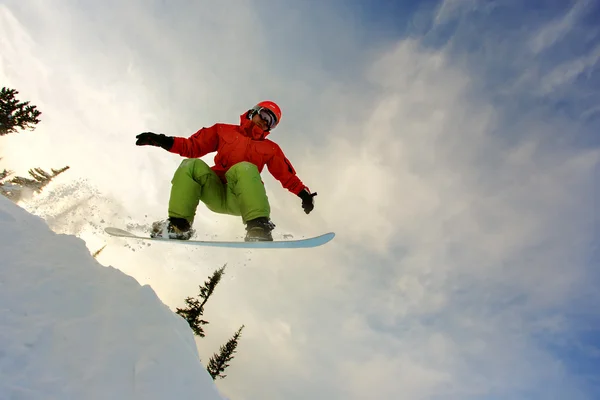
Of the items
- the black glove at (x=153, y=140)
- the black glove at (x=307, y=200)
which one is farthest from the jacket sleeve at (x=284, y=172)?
the black glove at (x=153, y=140)

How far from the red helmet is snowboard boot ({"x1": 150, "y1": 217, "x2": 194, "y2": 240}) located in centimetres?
243

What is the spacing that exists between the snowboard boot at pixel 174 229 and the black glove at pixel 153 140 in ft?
4.13

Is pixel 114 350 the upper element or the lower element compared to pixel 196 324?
lower

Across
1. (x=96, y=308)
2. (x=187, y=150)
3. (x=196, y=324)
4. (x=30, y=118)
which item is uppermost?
(x=30, y=118)

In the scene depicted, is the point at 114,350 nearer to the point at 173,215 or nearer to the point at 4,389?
the point at 4,389

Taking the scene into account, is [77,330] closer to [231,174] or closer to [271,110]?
[231,174]

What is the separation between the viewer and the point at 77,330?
232cm

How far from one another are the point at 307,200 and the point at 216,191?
1.70 m

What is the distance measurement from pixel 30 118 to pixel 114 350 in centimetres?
2758

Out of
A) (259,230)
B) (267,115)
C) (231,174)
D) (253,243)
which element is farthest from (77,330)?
(267,115)

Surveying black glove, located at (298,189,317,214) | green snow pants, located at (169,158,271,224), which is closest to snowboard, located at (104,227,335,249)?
green snow pants, located at (169,158,271,224)

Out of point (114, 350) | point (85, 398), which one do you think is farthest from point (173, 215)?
point (85, 398)

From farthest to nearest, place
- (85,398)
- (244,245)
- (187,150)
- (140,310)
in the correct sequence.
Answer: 1. (187,150)
2. (244,245)
3. (140,310)
4. (85,398)

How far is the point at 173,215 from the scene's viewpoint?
4.64 metres
